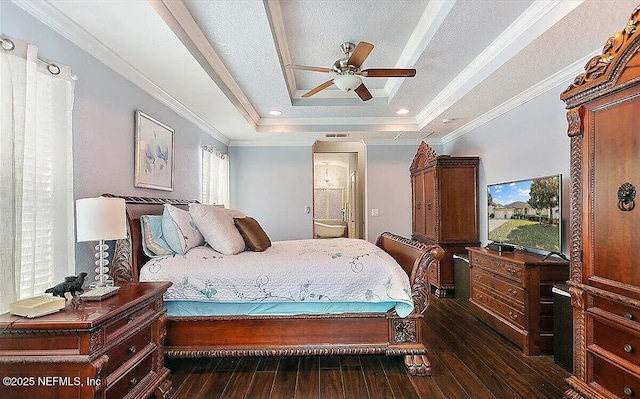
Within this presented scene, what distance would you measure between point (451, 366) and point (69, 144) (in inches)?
120

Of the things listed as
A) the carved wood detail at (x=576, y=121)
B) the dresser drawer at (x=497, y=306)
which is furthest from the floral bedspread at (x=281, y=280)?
the carved wood detail at (x=576, y=121)

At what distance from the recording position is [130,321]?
6.06 feet

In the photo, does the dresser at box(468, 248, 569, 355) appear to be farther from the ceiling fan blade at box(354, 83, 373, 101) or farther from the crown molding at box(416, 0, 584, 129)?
the ceiling fan blade at box(354, 83, 373, 101)

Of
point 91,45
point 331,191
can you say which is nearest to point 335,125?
point 91,45

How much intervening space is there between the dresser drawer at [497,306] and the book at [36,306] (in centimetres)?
324

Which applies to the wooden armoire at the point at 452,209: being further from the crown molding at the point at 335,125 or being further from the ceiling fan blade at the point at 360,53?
the ceiling fan blade at the point at 360,53

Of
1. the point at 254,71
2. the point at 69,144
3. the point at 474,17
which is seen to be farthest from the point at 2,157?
the point at 474,17

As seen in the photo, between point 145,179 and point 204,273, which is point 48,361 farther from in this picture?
point 145,179

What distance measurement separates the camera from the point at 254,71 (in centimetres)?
318

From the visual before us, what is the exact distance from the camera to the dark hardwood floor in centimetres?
221

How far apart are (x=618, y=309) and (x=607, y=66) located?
4.33 feet

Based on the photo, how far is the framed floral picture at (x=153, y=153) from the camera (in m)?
2.94

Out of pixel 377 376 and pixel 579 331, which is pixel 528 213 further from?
pixel 377 376

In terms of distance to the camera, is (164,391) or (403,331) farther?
(403,331)
